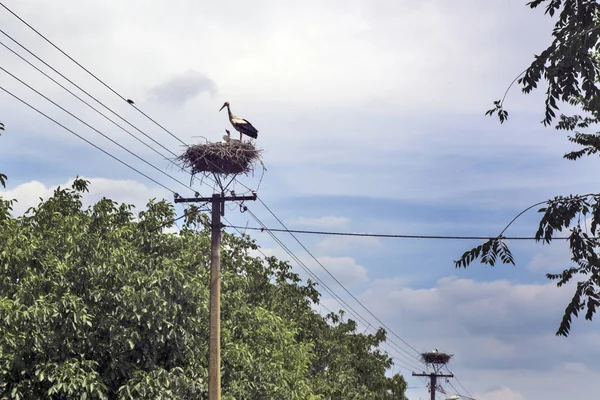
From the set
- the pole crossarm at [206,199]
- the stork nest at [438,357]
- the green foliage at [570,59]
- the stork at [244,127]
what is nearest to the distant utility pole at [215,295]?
the pole crossarm at [206,199]

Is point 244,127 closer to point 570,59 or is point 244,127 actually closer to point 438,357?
point 570,59

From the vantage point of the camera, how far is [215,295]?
2030 centimetres

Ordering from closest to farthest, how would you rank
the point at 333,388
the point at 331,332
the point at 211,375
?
the point at 211,375, the point at 333,388, the point at 331,332

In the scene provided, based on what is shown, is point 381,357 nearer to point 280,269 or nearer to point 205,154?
point 280,269

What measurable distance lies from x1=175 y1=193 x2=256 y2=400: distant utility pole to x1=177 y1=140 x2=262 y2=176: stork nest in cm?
93

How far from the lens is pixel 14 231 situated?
877 inches

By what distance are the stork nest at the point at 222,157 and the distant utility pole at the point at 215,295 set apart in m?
0.93

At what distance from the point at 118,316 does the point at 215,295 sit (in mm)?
2426

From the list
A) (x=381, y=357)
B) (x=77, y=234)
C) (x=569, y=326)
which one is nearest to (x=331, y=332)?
(x=381, y=357)

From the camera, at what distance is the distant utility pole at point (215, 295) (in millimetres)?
19609

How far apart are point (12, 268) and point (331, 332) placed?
72.0ft

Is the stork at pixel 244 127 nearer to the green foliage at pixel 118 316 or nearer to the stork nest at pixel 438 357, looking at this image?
the green foliage at pixel 118 316

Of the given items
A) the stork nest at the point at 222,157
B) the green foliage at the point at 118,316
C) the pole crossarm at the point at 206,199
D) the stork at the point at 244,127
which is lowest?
the green foliage at the point at 118,316

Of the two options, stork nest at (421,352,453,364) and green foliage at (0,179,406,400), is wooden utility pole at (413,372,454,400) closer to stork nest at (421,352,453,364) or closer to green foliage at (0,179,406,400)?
stork nest at (421,352,453,364)
